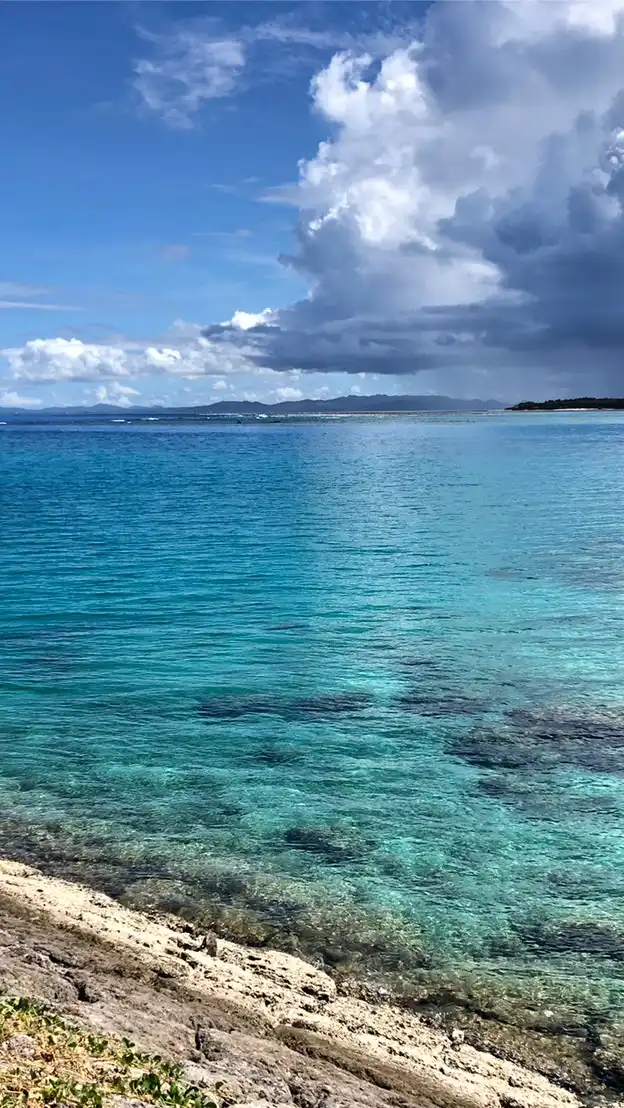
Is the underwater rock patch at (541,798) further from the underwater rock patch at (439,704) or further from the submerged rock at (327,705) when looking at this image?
the submerged rock at (327,705)

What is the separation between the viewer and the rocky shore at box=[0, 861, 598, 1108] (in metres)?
9.84

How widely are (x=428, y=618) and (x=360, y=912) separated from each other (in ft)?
64.9

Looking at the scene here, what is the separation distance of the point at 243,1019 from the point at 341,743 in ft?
34.4

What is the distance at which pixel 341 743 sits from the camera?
21.6 m

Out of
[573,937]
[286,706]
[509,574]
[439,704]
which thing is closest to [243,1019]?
[573,937]

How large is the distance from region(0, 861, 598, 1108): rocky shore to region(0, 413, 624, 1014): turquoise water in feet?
3.60

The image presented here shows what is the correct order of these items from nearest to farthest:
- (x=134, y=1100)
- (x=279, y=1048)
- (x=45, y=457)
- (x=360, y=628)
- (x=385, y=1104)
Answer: (x=134, y=1100) < (x=385, y=1104) < (x=279, y=1048) < (x=360, y=628) < (x=45, y=457)

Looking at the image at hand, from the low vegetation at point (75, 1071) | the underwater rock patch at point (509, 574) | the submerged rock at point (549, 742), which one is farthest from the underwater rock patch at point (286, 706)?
the underwater rock patch at point (509, 574)

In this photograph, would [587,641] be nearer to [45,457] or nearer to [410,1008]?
[410,1008]

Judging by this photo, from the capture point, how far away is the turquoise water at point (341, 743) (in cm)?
1454

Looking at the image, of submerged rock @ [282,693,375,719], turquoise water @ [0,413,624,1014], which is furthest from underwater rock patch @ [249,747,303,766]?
submerged rock @ [282,693,375,719]

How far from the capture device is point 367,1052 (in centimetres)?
1093

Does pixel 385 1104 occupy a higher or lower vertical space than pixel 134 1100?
lower

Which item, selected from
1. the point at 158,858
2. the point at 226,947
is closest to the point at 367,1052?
the point at 226,947
